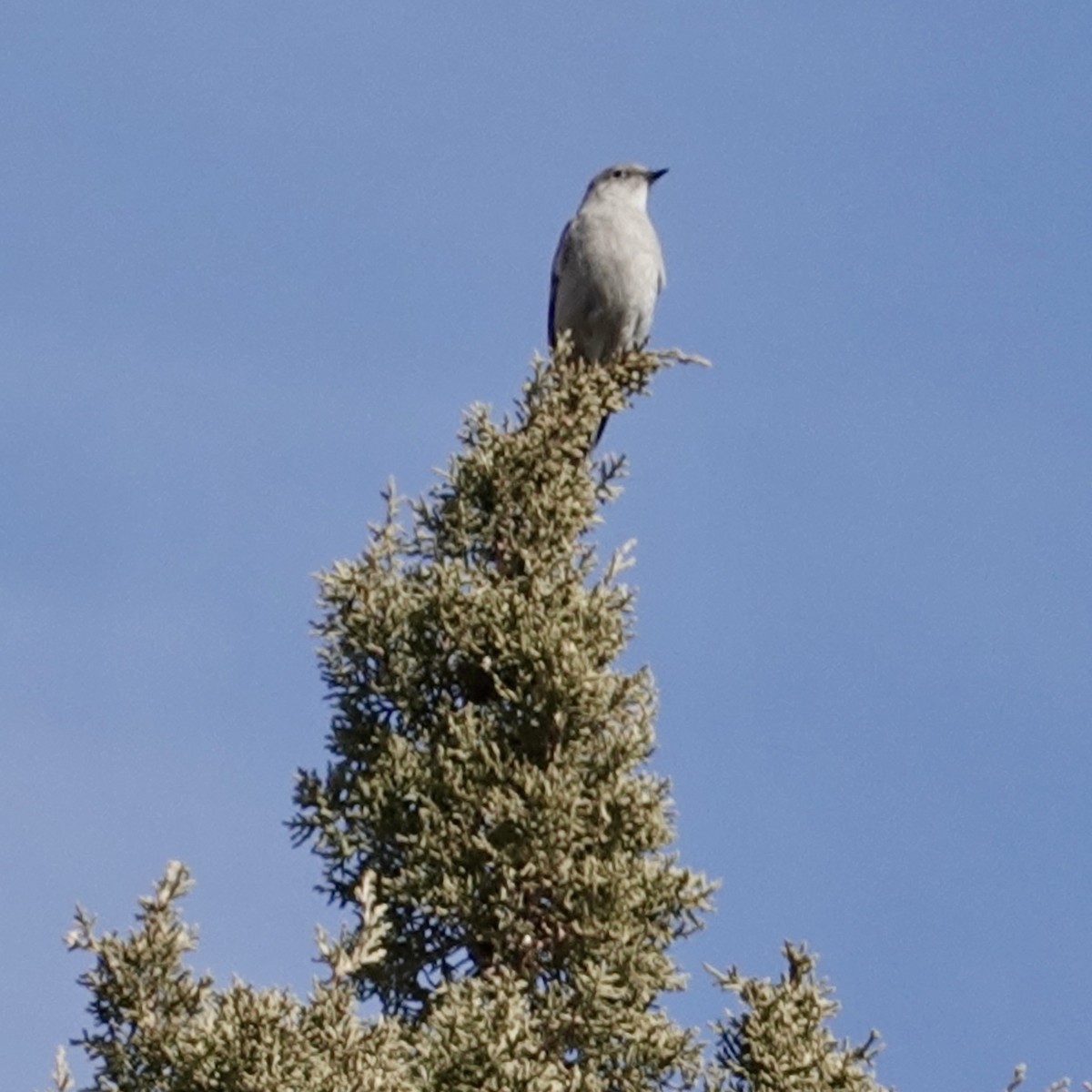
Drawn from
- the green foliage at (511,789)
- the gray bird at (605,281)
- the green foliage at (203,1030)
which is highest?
the gray bird at (605,281)

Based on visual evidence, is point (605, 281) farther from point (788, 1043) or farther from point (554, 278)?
point (788, 1043)

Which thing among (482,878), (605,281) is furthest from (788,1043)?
(605,281)

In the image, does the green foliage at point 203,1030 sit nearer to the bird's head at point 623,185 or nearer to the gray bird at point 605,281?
the gray bird at point 605,281

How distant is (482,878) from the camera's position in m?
7.18

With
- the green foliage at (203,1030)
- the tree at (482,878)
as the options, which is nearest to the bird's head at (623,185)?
the tree at (482,878)

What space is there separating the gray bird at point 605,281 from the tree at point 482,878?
579 cm

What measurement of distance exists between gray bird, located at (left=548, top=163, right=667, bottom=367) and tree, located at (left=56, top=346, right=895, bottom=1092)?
579cm

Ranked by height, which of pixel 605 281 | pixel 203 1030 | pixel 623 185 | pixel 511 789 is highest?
pixel 623 185

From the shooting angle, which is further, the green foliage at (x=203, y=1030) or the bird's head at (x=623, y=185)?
the bird's head at (x=623, y=185)

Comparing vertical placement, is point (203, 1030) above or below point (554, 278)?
below

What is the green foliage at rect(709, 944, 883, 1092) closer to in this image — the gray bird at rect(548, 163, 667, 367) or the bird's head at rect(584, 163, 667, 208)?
the gray bird at rect(548, 163, 667, 367)

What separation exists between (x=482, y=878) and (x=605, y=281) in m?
7.35

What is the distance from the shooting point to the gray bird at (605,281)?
45.5ft

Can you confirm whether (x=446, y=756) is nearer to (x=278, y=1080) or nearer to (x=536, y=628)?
(x=536, y=628)
